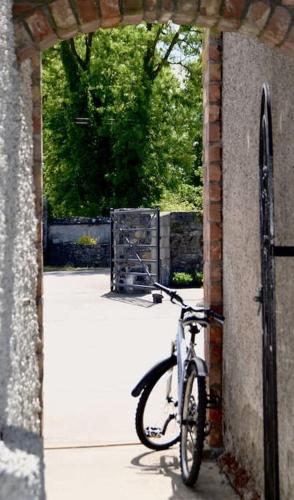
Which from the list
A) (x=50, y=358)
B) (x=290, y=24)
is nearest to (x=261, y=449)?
(x=290, y=24)

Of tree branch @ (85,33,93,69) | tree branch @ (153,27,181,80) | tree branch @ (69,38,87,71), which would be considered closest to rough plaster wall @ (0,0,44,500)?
tree branch @ (69,38,87,71)

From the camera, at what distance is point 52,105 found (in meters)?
30.1

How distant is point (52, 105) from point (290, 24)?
28.0m

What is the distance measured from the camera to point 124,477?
4691 mm

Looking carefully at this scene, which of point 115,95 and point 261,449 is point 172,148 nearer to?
point 115,95

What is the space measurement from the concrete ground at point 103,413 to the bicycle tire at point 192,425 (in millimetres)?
115

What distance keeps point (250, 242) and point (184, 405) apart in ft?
3.70

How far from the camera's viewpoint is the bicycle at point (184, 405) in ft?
14.3

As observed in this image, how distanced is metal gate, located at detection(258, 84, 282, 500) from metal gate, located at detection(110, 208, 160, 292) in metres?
13.8

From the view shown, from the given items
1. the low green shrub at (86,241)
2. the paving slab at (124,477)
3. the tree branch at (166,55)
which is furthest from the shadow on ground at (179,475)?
the tree branch at (166,55)

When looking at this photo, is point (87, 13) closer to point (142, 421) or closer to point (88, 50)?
point (142, 421)

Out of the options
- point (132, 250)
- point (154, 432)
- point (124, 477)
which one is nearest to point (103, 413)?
point (154, 432)

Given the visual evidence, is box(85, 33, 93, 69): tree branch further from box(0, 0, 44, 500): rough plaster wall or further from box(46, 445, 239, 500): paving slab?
box(0, 0, 44, 500): rough plaster wall

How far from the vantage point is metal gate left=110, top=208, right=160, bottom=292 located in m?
17.3
